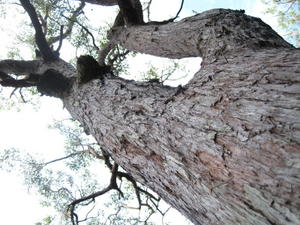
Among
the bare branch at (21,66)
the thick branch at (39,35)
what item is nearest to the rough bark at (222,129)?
the thick branch at (39,35)

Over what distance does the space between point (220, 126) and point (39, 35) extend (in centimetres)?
514

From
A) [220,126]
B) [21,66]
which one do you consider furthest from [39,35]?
[220,126]

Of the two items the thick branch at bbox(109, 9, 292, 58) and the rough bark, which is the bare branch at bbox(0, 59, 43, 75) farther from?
the rough bark

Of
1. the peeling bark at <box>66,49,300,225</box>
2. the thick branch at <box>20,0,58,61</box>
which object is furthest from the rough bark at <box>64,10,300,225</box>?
the thick branch at <box>20,0,58,61</box>

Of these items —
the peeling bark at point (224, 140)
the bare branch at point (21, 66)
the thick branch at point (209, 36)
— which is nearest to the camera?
the peeling bark at point (224, 140)

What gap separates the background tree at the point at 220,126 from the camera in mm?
1235

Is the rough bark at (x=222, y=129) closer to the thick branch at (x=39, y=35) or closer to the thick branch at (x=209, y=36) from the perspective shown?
the thick branch at (x=209, y=36)

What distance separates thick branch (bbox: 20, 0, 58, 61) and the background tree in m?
2.96

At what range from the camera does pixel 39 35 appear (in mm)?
5707

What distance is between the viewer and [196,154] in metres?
1.66

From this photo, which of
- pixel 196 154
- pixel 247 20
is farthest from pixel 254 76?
pixel 247 20

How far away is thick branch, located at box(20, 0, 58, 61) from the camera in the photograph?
5430 mm

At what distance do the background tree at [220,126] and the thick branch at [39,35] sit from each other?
2.96 meters

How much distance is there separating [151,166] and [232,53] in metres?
1.11
